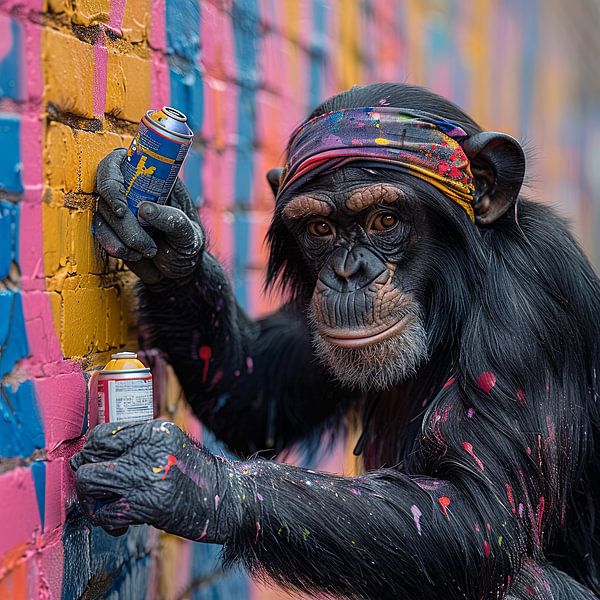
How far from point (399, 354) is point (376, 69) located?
344 centimetres

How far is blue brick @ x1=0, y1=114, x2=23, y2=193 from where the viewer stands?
218cm

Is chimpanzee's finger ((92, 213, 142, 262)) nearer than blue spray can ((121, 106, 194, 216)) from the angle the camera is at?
No

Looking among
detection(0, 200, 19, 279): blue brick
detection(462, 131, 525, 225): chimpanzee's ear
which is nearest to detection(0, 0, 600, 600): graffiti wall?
detection(0, 200, 19, 279): blue brick

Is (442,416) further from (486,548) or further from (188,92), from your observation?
(188,92)

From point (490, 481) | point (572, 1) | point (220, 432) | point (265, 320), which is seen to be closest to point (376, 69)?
point (265, 320)

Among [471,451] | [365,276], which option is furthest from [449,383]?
[365,276]

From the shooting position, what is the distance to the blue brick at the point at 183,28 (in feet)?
10.7

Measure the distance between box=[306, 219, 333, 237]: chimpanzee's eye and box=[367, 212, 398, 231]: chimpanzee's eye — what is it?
0.12 metres

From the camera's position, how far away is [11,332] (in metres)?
2.21

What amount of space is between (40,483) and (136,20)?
1.37m

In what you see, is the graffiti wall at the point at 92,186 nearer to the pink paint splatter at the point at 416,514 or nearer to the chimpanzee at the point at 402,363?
the chimpanzee at the point at 402,363

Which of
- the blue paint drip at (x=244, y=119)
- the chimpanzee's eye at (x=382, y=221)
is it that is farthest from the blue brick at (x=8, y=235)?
the blue paint drip at (x=244, y=119)

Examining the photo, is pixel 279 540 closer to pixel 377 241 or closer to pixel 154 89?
pixel 377 241

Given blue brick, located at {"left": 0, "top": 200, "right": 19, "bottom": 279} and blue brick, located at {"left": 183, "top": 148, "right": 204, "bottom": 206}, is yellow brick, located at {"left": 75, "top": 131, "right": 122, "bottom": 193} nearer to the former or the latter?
blue brick, located at {"left": 0, "top": 200, "right": 19, "bottom": 279}
